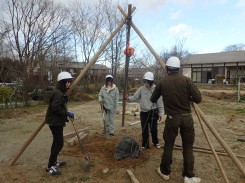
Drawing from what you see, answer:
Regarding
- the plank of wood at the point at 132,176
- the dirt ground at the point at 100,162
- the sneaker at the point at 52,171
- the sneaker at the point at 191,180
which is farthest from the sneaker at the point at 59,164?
the sneaker at the point at 191,180

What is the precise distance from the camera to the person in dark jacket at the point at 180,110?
3.56m

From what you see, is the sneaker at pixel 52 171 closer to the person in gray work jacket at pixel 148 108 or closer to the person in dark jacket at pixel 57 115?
the person in dark jacket at pixel 57 115

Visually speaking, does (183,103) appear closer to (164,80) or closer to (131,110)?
(164,80)

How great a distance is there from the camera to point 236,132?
22.8ft

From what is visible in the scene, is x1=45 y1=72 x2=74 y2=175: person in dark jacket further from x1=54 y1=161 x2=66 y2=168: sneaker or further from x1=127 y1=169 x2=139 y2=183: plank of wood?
x1=127 y1=169 x2=139 y2=183: plank of wood

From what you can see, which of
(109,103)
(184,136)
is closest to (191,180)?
(184,136)

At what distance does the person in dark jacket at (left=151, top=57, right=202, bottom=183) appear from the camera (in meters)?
3.56

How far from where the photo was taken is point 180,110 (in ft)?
11.8

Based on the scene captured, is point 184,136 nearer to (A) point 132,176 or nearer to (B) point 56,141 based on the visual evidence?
(A) point 132,176

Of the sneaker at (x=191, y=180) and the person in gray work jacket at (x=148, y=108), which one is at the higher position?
the person in gray work jacket at (x=148, y=108)

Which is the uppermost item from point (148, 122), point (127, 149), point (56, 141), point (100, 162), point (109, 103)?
point (109, 103)

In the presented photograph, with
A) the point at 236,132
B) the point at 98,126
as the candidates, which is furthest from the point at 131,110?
the point at 236,132

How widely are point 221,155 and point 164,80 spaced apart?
2284 mm

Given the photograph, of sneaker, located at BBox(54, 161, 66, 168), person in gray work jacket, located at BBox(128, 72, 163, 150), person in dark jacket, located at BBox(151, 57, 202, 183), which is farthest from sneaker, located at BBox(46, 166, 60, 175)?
person in gray work jacket, located at BBox(128, 72, 163, 150)
